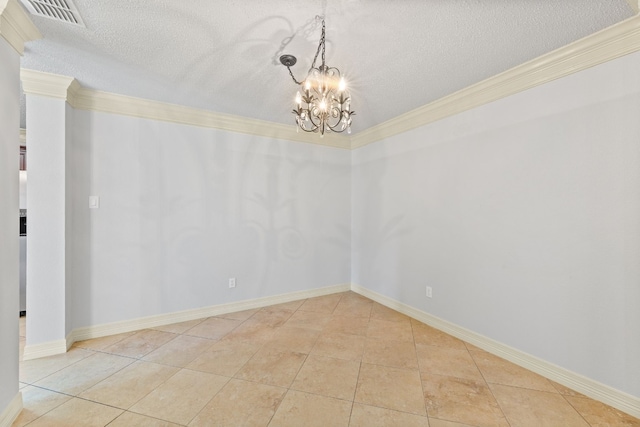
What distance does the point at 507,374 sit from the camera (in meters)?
2.25

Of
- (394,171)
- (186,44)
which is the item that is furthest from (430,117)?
(186,44)

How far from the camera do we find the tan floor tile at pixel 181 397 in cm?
181

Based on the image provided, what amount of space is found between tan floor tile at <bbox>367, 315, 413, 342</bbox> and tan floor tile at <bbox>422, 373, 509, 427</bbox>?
67cm

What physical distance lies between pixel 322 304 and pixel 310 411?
78.8 inches

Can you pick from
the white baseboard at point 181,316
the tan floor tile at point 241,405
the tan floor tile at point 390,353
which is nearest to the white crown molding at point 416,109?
the white baseboard at point 181,316

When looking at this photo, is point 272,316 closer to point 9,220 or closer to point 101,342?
point 101,342

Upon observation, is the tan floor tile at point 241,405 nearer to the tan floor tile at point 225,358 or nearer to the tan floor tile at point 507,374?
the tan floor tile at point 225,358

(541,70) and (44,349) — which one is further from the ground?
(541,70)

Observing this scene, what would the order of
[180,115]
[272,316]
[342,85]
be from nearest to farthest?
[342,85], [180,115], [272,316]

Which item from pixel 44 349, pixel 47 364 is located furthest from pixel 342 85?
pixel 44 349

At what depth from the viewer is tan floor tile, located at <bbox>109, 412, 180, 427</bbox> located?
5.61 feet

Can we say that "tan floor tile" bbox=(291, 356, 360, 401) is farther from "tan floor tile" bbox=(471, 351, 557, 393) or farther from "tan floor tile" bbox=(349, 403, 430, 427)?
"tan floor tile" bbox=(471, 351, 557, 393)

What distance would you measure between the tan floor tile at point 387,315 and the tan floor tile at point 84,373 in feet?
8.34

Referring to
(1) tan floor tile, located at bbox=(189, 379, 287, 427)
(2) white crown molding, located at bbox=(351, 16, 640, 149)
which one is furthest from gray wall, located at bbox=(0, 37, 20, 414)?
(2) white crown molding, located at bbox=(351, 16, 640, 149)
